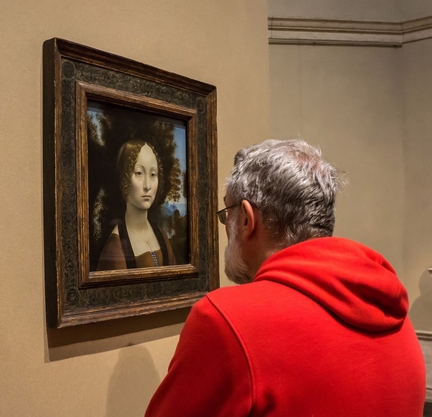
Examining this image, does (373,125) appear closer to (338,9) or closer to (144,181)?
(338,9)

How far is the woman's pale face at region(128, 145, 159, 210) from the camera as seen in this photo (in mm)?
2410

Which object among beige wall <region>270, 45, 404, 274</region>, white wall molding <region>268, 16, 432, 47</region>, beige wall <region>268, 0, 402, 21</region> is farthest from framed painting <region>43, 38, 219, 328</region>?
beige wall <region>268, 0, 402, 21</region>

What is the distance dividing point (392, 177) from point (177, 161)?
3.94m

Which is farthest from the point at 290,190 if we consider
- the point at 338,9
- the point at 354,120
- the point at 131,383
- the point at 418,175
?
the point at 338,9

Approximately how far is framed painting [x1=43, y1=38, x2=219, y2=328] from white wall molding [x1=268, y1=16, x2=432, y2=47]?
3.45 metres

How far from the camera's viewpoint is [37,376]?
6.62ft

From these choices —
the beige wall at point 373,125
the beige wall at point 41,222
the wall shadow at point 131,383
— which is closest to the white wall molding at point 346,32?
the beige wall at point 373,125

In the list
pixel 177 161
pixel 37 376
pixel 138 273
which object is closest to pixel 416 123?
pixel 177 161

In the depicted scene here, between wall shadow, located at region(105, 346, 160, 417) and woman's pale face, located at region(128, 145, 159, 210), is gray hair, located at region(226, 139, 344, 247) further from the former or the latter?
wall shadow, located at region(105, 346, 160, 417)

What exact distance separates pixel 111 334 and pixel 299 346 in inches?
44.4

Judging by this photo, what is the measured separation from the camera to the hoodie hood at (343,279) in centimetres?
142

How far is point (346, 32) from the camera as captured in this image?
19.8 ft

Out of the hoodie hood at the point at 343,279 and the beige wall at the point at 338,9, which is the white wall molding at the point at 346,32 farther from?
the hoodie hood at the point at 343,279

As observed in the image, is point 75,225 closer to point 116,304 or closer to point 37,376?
point 116,304
